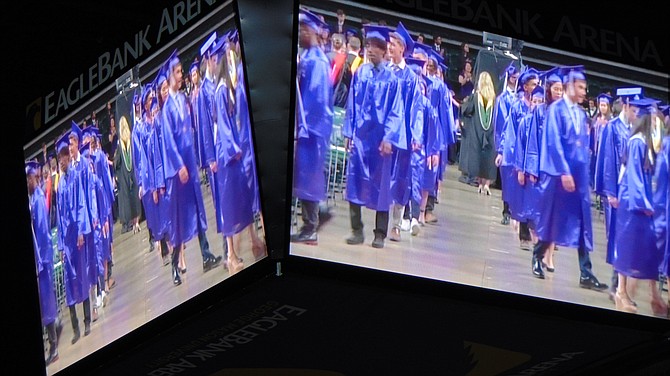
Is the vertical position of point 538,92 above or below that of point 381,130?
above

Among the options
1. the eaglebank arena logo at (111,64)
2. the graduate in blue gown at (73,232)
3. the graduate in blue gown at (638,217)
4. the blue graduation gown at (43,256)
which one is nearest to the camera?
the eaglebank arena logo at (111,64)

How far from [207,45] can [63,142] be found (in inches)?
57.3

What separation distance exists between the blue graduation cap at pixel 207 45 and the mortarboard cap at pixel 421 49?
90cm

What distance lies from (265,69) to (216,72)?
0.98 ft

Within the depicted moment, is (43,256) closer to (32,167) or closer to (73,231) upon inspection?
(73,231)

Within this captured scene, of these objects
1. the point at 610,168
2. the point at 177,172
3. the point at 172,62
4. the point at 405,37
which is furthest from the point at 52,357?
the point at 610,168

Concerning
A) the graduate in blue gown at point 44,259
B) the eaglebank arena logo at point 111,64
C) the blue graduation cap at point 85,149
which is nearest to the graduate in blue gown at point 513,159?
the eaglebank arena logo at point 111,64

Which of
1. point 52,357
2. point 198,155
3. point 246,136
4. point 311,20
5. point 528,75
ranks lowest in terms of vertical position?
point 52,357

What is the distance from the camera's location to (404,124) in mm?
5676

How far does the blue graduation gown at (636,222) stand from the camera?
621 cm

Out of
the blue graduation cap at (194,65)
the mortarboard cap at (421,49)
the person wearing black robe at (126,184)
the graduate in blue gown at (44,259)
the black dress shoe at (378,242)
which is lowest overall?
the graduate in blue gown at (44,259)

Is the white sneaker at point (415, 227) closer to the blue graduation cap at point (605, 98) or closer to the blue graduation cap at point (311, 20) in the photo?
the blue graduation cap at point (311, 20)

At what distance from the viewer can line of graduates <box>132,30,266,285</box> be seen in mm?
5418

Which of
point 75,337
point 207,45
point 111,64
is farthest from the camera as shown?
point 75,337
